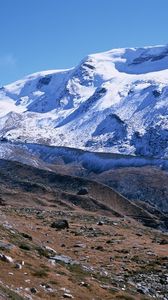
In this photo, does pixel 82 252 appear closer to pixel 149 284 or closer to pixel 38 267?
pixel 149 284

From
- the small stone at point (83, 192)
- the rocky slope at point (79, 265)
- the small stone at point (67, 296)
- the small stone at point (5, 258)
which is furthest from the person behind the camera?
the small stone at point (83, 192)

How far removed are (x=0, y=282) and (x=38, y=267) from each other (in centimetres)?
802

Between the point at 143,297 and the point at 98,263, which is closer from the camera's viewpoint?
the point at 143,297

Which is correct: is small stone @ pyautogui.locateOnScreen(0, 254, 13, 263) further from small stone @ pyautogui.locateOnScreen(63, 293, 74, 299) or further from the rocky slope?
small stone @ pyautogui.locateOnScreen(63, 293, 74, 299)

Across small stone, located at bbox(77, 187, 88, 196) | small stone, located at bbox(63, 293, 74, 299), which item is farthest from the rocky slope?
small stone, located at bbox(77, 187, 88, 196)

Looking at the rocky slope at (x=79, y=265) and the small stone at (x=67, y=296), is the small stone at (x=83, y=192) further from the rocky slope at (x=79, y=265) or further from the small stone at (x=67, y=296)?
the small stone at (x=67, y=296)

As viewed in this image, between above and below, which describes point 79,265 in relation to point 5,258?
below

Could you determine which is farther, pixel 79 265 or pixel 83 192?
pixel 83 192

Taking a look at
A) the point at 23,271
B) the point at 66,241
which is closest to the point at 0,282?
the point at 23,271

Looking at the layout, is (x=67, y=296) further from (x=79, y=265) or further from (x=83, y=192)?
(x=83, y=192)

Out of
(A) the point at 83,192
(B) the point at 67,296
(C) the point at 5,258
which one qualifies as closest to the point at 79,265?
(C) the point at 5,258

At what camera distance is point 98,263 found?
194ft

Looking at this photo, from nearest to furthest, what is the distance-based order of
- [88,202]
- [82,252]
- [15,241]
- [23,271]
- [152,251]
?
[23,271], [15,241], [82,252], [152,251], [88,202]

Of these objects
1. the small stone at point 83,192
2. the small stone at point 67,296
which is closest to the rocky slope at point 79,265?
the small stone at point 67,296
